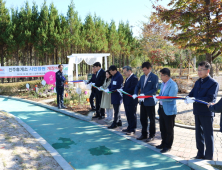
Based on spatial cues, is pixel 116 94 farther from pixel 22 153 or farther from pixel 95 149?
pixel 22 153

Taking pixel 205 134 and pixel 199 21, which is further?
pixel 199 21

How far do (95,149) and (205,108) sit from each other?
2469 mm

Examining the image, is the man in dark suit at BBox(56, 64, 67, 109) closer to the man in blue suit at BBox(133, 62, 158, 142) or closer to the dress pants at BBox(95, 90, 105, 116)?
the dress pants at BBox(95, 90, 105, 116)

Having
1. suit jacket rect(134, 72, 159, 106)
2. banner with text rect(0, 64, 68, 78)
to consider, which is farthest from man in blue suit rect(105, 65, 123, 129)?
banner with text rect(0, 64, 68, 78)

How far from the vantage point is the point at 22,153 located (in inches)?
159

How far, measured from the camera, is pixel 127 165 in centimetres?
375

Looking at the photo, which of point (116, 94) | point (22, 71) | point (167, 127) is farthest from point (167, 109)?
point (22, 71)

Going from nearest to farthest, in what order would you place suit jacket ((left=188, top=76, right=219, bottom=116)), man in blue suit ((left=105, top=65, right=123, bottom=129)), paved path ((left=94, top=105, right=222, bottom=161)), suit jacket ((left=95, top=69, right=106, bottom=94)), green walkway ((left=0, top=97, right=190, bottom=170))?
suit jacket ((left=188, top=76, right=219, bottom=116))
green walkway ((left=0, top=97, right=190, bottom=170))
paved path ((left=94, top=105, right=222, bottom=161))
man in blue suit ((left=105, top=65, right=123, bottom=129))
suit jacket ((left=95, top=69, right=106, bottom=94))

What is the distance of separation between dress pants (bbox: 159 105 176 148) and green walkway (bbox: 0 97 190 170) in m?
0.36

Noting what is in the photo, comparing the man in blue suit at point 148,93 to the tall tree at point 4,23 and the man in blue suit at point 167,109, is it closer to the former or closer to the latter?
the man in blue suit at point 167,109

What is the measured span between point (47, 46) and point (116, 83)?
17.4m

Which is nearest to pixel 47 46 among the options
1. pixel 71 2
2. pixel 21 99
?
pixel 71 2

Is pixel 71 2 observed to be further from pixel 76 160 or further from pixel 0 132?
pixel 76 160

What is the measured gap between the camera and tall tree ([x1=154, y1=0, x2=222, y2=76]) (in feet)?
20.5
